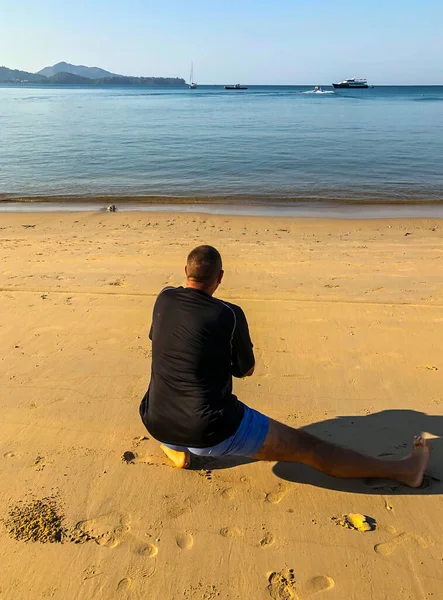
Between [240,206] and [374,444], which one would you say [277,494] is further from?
[240,206]

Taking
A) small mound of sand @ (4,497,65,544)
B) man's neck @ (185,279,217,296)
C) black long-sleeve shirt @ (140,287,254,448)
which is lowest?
small mound of sand @ (4,497,65,544)

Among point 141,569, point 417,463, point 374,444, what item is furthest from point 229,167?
point 141,569

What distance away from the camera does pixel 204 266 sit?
2.73 meters

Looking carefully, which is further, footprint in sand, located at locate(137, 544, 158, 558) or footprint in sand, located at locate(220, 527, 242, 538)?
footprint in sand, located at locate(220, 527, 242, 538)

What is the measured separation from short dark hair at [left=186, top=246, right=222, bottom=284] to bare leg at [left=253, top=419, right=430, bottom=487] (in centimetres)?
97

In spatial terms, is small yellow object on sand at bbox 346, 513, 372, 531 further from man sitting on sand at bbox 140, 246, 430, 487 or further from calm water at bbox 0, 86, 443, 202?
calm water at bbox 0, 86, 443, 202

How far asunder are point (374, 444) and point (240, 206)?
10.5 m

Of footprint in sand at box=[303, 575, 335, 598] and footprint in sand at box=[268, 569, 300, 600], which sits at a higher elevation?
footprint in sand at box=[303, 575, 335, 598]

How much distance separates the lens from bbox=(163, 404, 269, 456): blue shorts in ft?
9.20

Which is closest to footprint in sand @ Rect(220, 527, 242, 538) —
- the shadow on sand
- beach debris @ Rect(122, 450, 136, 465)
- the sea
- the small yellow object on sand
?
the shadow on sand

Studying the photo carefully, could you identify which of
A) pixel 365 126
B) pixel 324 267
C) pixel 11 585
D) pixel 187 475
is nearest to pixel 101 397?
pixel 187 475

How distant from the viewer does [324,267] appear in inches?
274

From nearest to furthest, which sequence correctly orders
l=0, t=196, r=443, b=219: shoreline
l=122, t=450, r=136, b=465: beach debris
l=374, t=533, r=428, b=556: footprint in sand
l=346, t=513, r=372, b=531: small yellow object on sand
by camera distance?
1. l=374, t=533, r=428, b=556: footprint in sand
2. l=346, t=513, r=372, b=531: small yellow object on sand
3. l=122, t=450, r=136, b=465: beach debris
4. l=0, t=196, r=443, b=219: shoreline

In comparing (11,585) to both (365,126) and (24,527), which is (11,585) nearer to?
(24,527)
